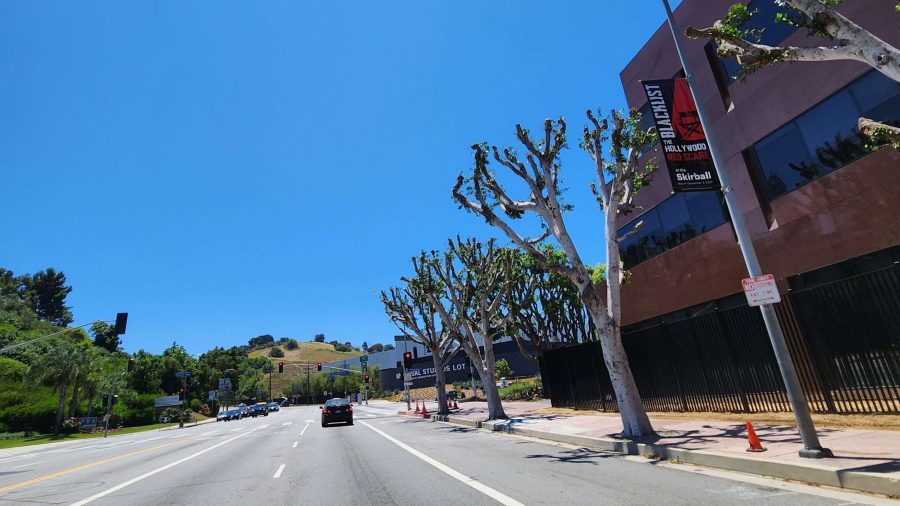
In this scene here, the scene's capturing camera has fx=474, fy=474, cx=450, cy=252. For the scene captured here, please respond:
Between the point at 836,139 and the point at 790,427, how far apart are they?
867 centimetres

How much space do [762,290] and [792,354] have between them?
526 cm

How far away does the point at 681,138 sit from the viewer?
9.99 meters

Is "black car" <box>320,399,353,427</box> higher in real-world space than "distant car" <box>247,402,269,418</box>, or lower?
lower

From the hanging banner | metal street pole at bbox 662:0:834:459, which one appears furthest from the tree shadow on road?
the hanging banner

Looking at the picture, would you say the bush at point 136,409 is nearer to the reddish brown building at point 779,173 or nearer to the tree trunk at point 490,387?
the tree trunk at point 490,387

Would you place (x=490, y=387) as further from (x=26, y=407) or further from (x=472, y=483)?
(x=26, y=407)

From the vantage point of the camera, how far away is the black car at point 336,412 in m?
29.1

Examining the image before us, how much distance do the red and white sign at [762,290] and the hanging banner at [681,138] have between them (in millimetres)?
2443

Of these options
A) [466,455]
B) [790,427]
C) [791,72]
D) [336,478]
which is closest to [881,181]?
[791,72]

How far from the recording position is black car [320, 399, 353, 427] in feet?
95.4

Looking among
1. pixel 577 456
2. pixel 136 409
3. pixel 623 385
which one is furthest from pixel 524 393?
pixel 136 409

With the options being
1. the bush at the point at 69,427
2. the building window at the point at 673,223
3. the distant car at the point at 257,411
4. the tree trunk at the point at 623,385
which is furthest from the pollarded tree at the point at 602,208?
the distant car at the point at 257,411

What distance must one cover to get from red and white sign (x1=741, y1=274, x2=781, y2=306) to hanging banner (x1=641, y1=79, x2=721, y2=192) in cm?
244

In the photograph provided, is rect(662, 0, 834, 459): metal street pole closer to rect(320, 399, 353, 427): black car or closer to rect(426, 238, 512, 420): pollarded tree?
rect(426, 238, 512, 420): pollarded tree
